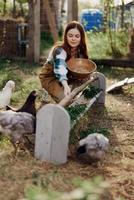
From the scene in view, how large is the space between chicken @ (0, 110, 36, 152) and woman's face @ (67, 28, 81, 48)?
59.7 inches

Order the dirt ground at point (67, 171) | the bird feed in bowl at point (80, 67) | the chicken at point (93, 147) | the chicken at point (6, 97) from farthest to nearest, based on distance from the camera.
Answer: the chicken at point (6, 97) → the bird feed in bowl at point (80, 67) → the chicken at point (93, 147) → the dirt ground at point (67, 171)

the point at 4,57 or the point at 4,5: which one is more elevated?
the point at 4,5

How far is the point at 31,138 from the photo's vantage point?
4180mm

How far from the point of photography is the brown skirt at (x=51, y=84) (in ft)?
15.8

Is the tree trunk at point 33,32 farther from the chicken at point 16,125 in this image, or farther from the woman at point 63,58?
the chicken at point 16,125

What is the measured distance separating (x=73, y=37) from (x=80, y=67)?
39cm

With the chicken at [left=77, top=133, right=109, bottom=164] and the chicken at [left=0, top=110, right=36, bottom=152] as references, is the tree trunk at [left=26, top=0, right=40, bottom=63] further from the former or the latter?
the chicken at [left=77, top=133, right=109, bottom=164]

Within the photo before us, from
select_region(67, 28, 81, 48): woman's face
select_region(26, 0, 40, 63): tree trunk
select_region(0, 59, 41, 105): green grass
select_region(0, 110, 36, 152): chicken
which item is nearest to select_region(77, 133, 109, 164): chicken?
select_region(0, 110, 36, 152): chicken

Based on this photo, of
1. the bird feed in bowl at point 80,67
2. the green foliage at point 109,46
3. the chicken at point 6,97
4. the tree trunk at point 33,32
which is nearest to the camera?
the bird feed in bowl at point 80,67

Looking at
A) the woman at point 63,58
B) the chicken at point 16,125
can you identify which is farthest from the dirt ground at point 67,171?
the woman at point 63,58

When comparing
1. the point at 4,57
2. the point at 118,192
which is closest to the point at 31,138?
the point at 118,192

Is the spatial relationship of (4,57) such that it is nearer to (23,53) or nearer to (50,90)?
(23,53)

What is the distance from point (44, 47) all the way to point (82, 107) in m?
7.07

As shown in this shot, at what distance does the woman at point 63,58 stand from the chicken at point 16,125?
99 centimetres
